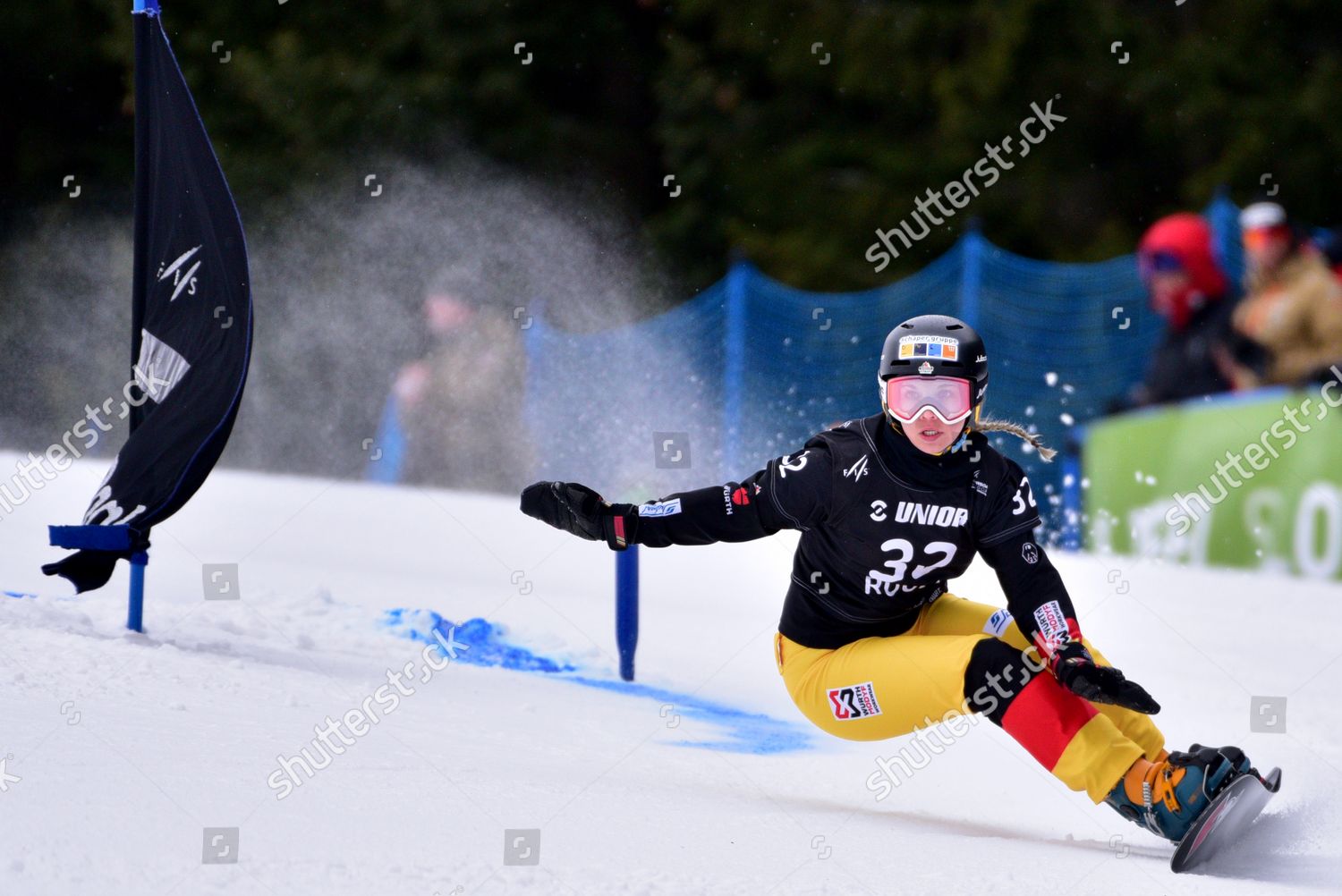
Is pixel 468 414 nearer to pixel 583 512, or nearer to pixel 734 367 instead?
pixel 734 367

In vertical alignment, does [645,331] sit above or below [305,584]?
above

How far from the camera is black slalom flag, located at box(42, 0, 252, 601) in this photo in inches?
180

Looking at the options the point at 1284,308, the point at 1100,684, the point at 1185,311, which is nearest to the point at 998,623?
the point at 1100,684

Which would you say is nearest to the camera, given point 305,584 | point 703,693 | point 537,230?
point 703,693

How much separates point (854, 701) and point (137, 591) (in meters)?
2.12

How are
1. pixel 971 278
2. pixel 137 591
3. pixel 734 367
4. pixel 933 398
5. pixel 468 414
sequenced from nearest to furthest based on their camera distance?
pixel 933 398 → pixel 137 591 → pixel 971 278 → pixel 734 367 → pixel 468 414

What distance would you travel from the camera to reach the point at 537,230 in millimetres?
18109

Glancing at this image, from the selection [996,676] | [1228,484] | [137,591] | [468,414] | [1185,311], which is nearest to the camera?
[996,676]

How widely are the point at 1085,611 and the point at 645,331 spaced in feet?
17.6

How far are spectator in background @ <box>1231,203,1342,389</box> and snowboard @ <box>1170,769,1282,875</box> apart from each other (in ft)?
19.2

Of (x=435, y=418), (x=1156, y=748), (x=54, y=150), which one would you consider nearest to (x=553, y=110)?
(x=54, y=150)

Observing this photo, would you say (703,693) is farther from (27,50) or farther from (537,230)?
(27,50)

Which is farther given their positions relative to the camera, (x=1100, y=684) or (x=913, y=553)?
(x=913, y=553)

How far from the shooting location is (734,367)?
11.0 m
